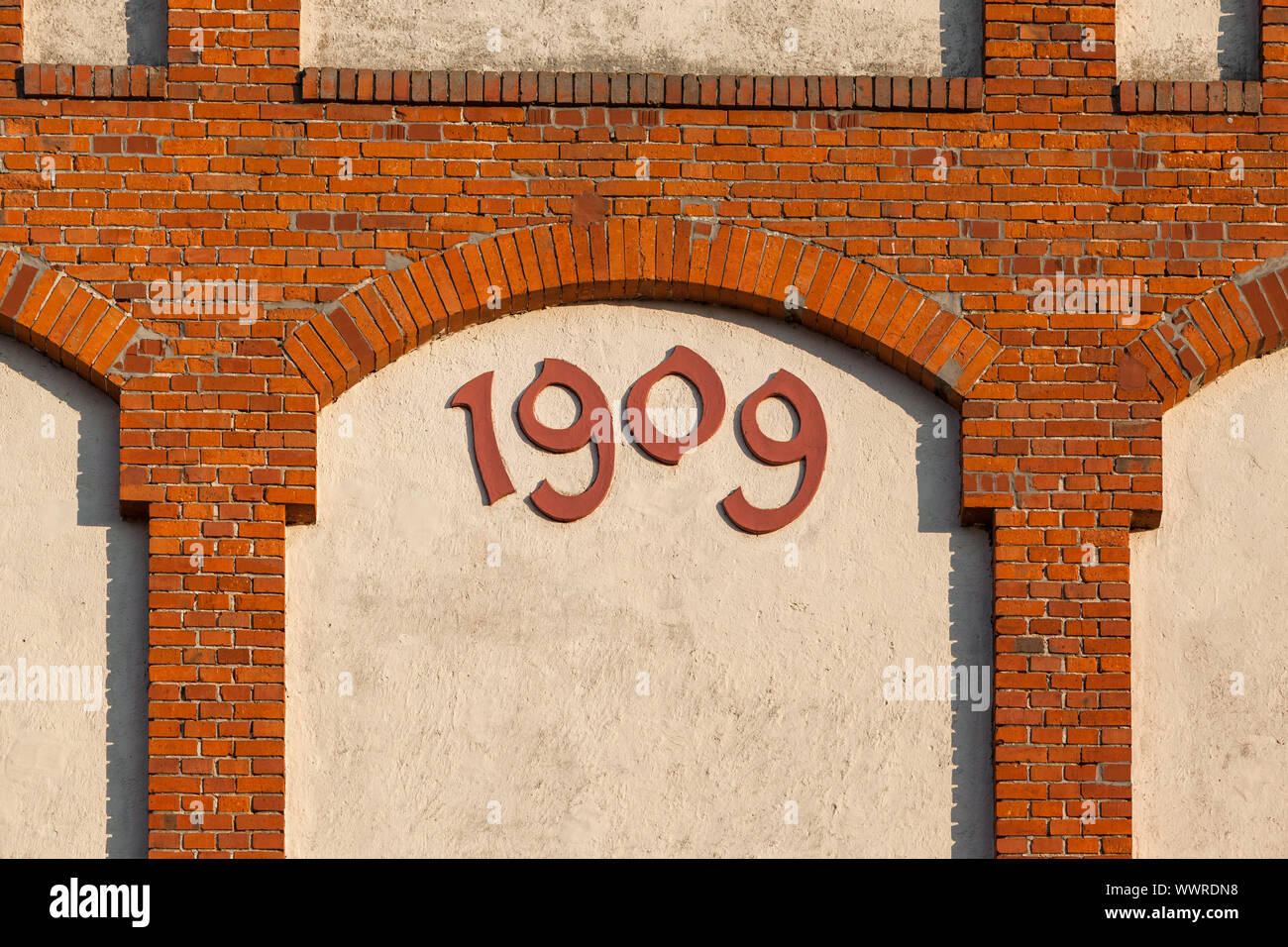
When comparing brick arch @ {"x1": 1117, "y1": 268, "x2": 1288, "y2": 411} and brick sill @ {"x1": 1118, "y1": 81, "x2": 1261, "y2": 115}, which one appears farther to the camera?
brick sill @ {"x1": 1118, "y1": 81, "x2": 1261, "y2": 115}

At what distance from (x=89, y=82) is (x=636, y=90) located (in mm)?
2274

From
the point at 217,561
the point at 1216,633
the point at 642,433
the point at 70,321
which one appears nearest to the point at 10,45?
the point at 70,321

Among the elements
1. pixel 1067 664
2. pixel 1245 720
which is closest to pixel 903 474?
pixel 1067 664

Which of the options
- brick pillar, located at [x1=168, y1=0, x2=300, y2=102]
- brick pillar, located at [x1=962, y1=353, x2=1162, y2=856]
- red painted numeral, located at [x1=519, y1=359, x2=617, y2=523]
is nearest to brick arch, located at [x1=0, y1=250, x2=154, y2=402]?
brick pillar, located at [x1=168, y1=0, x2=300, y2=102]

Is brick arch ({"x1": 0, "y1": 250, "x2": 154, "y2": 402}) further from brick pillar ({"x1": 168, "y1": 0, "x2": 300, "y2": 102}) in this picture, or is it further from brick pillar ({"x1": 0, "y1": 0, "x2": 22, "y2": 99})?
brick pillar ({"x1": 168, "y1": 0, "x2": 300, "y2": 102})

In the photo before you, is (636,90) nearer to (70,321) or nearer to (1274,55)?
(70,321)

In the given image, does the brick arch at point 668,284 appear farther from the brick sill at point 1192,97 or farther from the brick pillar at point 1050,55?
the brick sill at point 1192,97

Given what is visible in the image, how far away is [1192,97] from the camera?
300 inches

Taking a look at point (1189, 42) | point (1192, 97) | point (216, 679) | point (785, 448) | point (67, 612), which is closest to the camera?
point (216, 679)

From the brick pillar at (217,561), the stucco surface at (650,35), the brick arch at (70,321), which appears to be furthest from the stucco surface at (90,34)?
the brick pillar at (217,561)

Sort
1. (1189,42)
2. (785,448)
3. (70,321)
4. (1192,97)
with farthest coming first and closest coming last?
(1189,42) → (1192,97) → (785,448) → (70,321)

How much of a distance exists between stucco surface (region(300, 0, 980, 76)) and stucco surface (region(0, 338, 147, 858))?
184cm

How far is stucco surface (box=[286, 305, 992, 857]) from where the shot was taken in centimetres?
722

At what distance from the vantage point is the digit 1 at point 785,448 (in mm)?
7402
